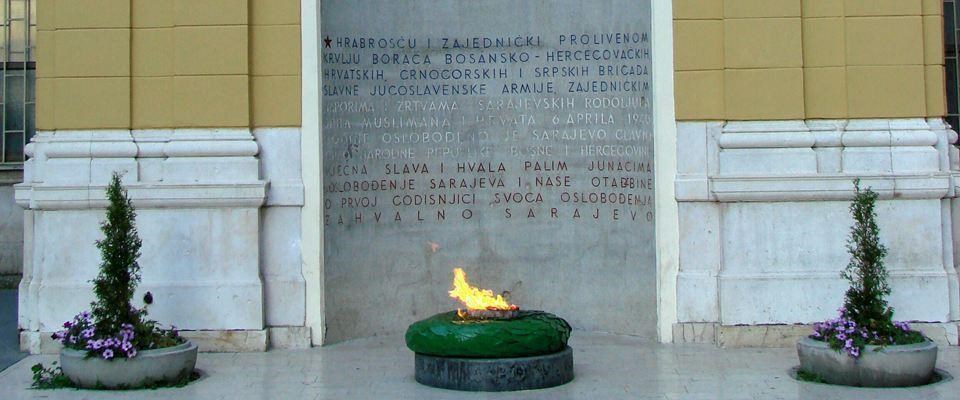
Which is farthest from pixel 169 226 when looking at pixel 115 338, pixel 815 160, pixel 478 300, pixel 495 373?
pixel 815 160

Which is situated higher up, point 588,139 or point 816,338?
point 588,139

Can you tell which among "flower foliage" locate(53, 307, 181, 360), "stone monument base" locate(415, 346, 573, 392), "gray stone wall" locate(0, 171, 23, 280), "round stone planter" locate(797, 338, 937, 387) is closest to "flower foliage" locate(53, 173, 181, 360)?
"flower foliage" locate(53, 307, 181, 360)

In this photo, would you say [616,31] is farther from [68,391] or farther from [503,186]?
[68,391]

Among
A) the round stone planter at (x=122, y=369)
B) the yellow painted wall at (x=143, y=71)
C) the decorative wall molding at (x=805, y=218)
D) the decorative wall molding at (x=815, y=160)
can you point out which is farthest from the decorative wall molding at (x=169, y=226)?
the decorative wall molding at (x=815, y=160)

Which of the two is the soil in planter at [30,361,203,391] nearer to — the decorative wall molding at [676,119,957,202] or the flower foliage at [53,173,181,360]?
the flower foliage at [53,173,181,360]

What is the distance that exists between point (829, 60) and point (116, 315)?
7663mm

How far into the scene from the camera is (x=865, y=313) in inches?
366

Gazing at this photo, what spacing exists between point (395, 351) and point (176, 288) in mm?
2380

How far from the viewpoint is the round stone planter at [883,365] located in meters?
9.03

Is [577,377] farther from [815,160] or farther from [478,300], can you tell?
[815,160]

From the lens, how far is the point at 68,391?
368 inches

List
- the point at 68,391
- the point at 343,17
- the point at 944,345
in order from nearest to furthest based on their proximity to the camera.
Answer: the point at 68,391 → the point at 944,345 → the point at 343,17

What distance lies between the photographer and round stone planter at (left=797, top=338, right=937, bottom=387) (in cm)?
903

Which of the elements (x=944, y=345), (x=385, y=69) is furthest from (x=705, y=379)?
(x=385, y=69)
